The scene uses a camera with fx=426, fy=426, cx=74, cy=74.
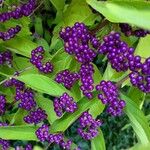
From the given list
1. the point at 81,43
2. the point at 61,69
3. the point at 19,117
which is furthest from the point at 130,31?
the point at 19,117

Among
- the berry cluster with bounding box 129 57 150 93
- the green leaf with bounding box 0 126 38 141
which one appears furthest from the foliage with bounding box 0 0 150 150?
the berry cluster with bounding box 129 57 150 93

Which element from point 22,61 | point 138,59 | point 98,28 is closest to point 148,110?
point 22,61

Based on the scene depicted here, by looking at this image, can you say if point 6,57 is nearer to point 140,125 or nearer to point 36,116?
point 36,116

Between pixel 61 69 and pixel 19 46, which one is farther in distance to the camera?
pixel 19 46

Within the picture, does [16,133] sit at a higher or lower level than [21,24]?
lower

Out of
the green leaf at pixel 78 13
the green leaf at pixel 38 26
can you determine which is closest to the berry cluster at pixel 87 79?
the green leaf at pixel 78 13
